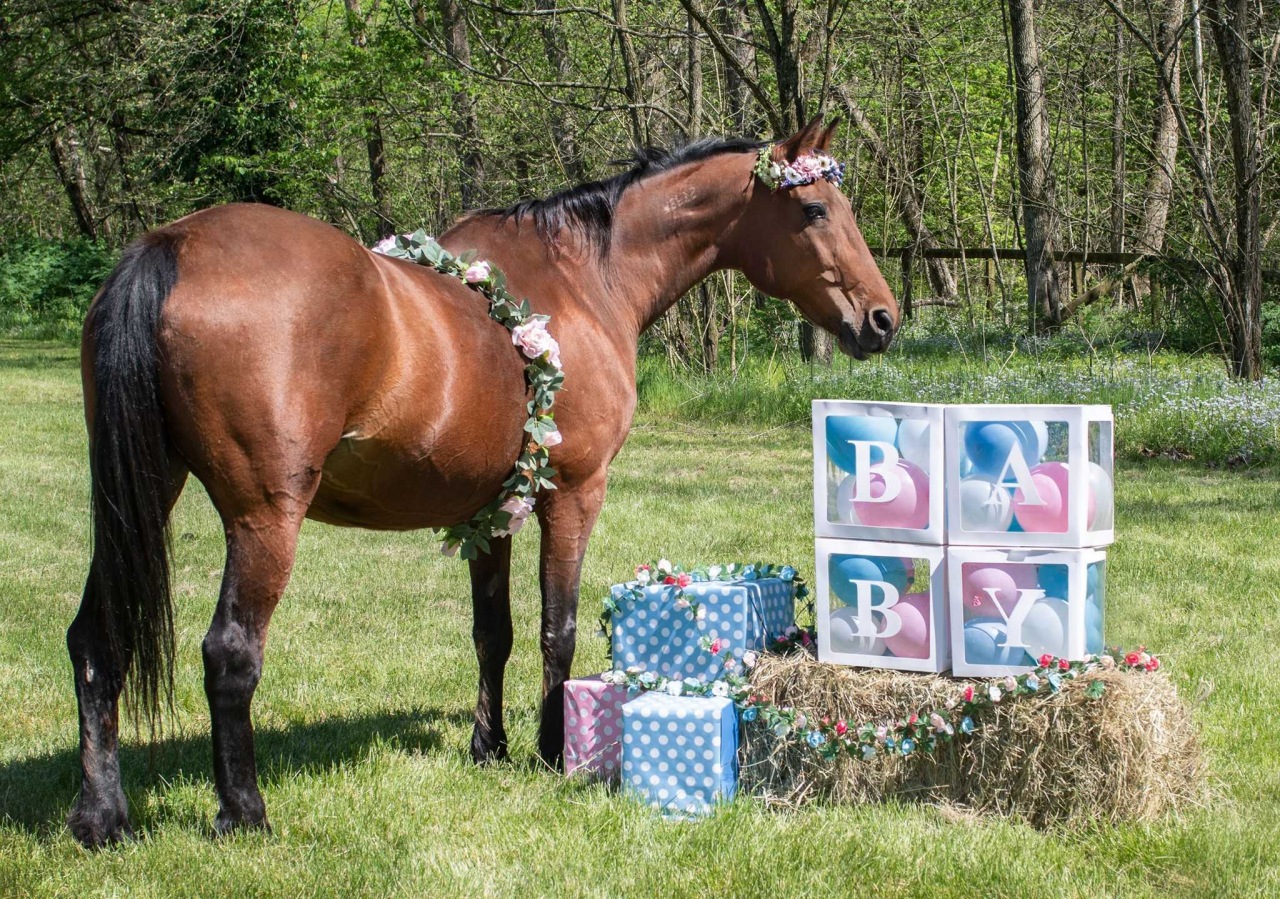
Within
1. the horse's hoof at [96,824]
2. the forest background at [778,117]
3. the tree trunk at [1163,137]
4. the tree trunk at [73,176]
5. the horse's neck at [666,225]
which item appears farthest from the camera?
the tree trunk at [73,176]

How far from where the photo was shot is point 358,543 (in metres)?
7.65

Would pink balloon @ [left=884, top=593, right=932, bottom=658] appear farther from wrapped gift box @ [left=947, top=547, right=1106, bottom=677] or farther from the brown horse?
the brown horse

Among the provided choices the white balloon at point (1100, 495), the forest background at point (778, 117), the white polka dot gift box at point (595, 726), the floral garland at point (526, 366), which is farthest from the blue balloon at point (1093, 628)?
the forest background at point (778, 117)

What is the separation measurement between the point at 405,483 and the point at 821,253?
167cm

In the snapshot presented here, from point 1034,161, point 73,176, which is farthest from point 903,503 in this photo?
point 73,176

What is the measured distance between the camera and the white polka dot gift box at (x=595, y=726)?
3758 millimetres

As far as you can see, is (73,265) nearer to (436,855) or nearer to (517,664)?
(517,664)

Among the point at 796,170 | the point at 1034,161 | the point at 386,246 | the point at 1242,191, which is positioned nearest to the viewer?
the point at 386,246

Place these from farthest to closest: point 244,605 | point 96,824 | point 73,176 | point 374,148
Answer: point 73,176 → point 374,148 → point 96,824 → point 244,605

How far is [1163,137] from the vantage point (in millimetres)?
15156

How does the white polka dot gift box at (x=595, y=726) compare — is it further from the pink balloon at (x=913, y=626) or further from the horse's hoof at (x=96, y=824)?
the horse's hoof at (x=96, y=824)

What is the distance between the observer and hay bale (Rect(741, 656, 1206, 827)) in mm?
3260

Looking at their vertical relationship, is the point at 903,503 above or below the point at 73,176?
below

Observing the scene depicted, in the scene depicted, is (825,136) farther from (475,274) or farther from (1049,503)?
(1049,503)
